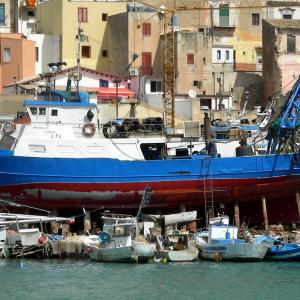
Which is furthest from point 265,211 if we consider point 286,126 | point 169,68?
point 169,68

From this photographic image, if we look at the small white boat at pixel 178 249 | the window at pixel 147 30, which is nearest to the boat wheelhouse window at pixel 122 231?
the small white boat at pixel 178 249

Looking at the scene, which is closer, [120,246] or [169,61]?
[120,246]

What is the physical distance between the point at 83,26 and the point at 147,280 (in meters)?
36.1

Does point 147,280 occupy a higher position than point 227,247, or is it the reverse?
point 227,247

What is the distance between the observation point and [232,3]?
74438mm

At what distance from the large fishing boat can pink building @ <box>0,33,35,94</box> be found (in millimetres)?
20848

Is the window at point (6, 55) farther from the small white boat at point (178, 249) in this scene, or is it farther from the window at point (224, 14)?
the small white boat at point (178, 249)

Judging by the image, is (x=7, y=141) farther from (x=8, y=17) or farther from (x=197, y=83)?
(x=8, y=17)

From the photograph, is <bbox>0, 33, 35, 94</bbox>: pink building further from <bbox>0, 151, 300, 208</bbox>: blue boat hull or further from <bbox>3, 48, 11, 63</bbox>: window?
<bbox>0, 151, 300, 208</bbox>: blue boat hull

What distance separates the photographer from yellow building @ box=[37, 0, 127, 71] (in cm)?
7069

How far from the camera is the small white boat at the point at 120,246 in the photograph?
39812mm

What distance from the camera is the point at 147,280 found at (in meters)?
37.1

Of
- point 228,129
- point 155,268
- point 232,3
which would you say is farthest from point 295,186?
point 232,3

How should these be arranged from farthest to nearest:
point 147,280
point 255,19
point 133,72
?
point 255,19
point 133,72
point 147,280
